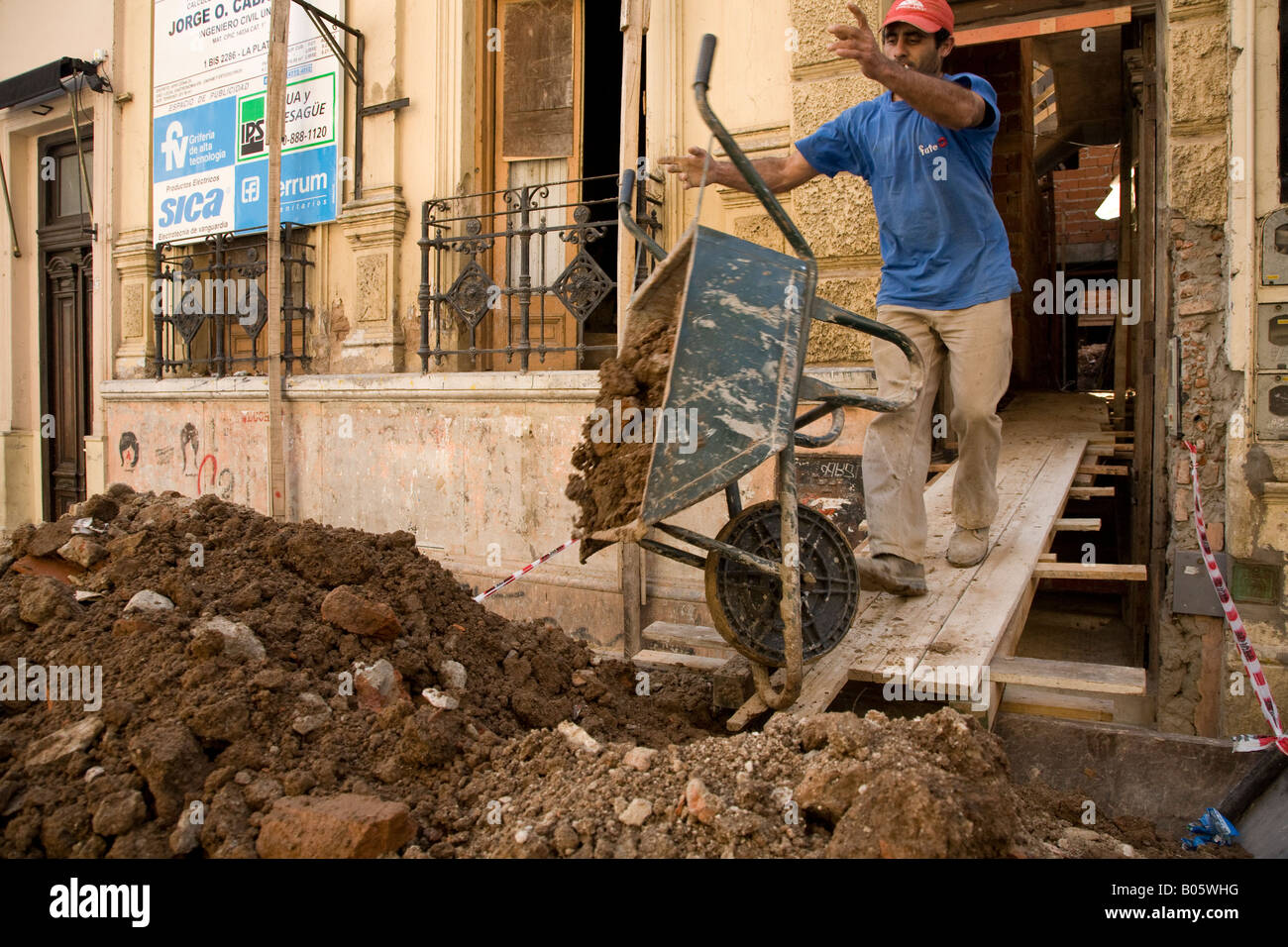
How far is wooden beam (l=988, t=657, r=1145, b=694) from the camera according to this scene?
2.52 metres

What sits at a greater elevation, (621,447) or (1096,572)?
(621,447)

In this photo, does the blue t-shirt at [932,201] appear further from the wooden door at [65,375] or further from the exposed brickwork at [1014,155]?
the wooden door at [65,375]

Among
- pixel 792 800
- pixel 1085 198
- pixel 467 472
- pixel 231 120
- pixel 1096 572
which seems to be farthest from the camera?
pixel 1085 198

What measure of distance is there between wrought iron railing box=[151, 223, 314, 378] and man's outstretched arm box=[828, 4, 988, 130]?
5.14m

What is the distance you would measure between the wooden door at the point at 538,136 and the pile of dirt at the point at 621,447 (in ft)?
11.8

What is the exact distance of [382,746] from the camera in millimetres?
2213

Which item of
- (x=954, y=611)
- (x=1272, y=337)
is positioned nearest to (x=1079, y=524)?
(x=1272, y=337)

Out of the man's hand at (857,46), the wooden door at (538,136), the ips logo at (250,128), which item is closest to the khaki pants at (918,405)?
the man's hand at (857,46)

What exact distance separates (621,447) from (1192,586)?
273 centimetres

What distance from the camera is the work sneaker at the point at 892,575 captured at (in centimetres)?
310

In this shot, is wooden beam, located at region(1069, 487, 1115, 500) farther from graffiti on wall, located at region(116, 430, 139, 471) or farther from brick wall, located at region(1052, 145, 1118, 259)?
brick wall, located at region(1052, 145, 1118, 259)

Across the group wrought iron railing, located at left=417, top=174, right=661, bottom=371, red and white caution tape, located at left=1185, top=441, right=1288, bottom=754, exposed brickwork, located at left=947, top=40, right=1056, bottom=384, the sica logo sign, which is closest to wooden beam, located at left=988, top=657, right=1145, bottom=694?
red and white caution tape, located at left=1185, top=441, right=1288, bottom=754

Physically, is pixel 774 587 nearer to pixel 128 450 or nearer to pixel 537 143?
pixel 537 143

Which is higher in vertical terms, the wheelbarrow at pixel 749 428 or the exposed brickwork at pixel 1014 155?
the exposed brickwork at pixel 1014 155
